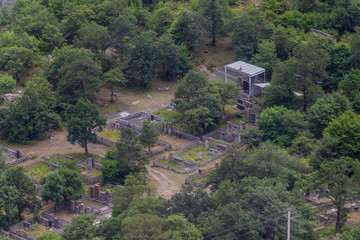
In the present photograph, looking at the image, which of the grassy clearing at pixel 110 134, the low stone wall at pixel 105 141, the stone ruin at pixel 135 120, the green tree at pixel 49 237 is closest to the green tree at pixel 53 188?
the green tree at pixel 49 237

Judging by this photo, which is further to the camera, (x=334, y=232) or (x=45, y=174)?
(x=45, y=174)

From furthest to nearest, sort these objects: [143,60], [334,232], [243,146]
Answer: [143,60], [243,146], [334,232]

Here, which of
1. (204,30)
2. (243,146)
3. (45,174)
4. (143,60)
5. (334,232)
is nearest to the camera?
(334,232)

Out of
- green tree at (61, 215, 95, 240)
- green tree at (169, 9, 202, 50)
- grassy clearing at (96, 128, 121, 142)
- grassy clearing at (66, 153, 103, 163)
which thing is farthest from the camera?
green tree at (169, 9, 202, 50)

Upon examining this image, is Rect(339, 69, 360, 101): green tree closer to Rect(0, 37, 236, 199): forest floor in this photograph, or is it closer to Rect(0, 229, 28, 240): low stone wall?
Rect(0, 37, 236, 199): forest floor

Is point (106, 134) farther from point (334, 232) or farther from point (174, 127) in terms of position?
point (334, 232)

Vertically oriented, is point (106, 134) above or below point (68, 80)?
below

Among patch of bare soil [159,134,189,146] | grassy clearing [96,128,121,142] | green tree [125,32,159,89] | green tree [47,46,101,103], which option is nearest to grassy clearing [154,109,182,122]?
patch of bare soil [159,134,189,146]

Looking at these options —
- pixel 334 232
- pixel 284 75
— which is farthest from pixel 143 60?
pixel 334 232
